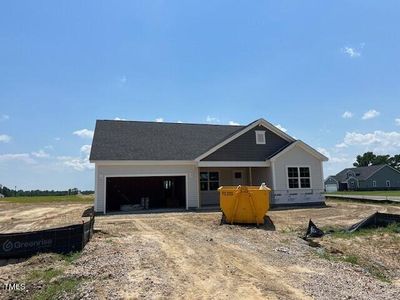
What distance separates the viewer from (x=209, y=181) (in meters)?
24.6

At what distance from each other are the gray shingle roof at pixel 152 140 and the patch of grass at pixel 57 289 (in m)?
14.0

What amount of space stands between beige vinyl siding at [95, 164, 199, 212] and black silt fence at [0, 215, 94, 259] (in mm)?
10895

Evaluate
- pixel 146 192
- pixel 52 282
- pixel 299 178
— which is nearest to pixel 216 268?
pixel 52 282

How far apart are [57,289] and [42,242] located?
2.77 metres

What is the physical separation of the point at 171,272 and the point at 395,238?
25.5 feet

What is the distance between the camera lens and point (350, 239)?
Answer: 433 inches

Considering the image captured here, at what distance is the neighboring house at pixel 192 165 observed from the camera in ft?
69.1

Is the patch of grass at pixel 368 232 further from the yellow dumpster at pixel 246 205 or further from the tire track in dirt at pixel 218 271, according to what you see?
the tire track in dirt at pixel 218 271

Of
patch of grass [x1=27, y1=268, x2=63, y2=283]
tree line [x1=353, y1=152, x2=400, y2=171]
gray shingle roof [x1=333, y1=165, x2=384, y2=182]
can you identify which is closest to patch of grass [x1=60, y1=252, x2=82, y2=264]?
patch of grass [x1=27, y1=268, x2=63, y2=283]

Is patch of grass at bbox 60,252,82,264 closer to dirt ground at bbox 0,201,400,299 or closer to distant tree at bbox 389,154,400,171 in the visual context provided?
dirt ground at bbox 0,201,400,299

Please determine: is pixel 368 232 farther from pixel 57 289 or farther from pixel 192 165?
pixel 192 165

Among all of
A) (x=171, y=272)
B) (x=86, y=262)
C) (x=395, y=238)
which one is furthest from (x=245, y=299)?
(x=395, y=238)

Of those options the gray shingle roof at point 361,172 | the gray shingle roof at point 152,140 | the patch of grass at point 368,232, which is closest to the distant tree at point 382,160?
the gray shingle roof at point 361,172

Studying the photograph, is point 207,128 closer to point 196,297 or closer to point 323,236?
point 323,236
